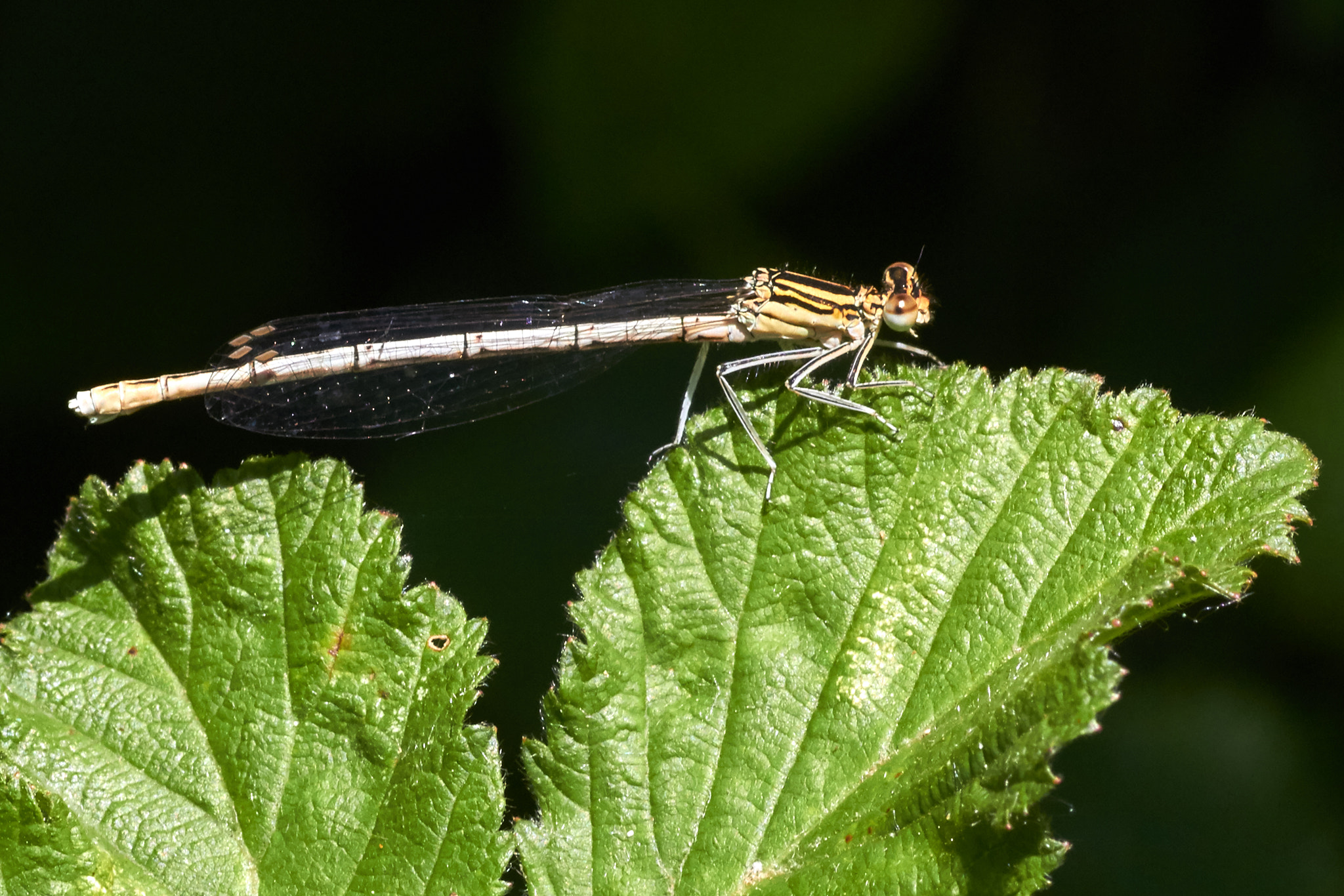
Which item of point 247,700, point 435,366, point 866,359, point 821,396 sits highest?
point 435,366

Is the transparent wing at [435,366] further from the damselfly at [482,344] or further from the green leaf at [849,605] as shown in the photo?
the green leaf at [849,605]

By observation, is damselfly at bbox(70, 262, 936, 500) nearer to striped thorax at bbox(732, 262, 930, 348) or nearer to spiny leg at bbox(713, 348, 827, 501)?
striped thorax at bbox(732, 262, 930, 348)

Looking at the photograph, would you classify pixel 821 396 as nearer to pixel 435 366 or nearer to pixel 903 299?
pixel 903 299

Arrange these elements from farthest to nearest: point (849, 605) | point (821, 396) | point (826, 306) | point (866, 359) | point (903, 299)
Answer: point (826, 306) → point (903, 299) → point (866, 359) → point (821, 396) → point (849, 605)

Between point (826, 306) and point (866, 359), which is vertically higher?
point (826, 306)

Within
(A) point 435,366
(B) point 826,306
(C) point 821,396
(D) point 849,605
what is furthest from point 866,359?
(A) point 435,366

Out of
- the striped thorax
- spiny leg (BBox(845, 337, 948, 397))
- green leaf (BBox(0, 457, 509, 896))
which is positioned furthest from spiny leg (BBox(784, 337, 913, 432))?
green leaf (BBox(0, 457, 509, 896))

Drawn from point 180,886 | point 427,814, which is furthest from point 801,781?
point 180,886

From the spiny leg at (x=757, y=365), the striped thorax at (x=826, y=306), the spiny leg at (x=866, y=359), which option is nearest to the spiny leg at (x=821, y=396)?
the spiny leg at (x=866, y=359)
